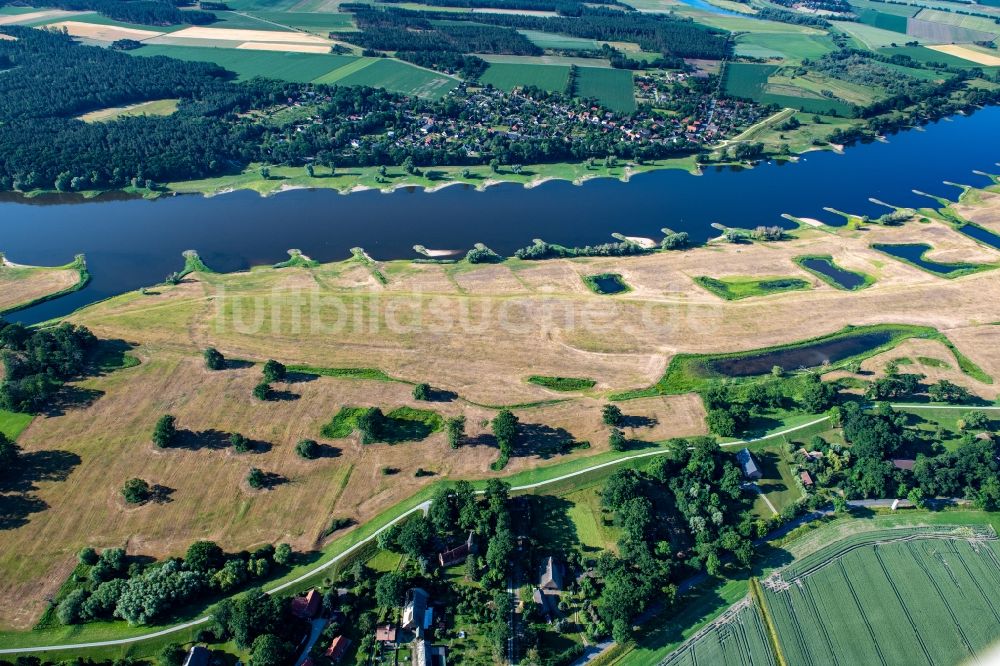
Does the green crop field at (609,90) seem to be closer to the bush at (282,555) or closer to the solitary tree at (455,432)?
the solitary tree at (455,432)

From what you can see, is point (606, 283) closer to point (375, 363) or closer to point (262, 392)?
point (375, 363)

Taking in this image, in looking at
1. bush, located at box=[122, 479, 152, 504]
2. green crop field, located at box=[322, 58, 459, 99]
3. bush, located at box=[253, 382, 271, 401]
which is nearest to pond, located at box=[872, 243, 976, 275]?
bush, located at box=[253, 382, 271, 401]

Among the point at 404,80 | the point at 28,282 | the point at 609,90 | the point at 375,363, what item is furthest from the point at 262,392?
the point at 609,90

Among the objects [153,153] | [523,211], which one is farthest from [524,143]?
[153,153]

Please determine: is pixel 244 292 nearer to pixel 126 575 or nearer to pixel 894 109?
pixel 126 575

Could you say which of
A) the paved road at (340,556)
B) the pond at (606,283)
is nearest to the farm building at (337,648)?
the paved road at (340,556)

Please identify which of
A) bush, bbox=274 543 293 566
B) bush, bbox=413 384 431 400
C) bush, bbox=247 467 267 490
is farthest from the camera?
bush, bbox=413 384 431 400

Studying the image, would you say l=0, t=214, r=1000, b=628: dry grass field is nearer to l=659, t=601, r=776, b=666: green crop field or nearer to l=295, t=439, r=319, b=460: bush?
l=295, t=439, r=319, b=460: bush
